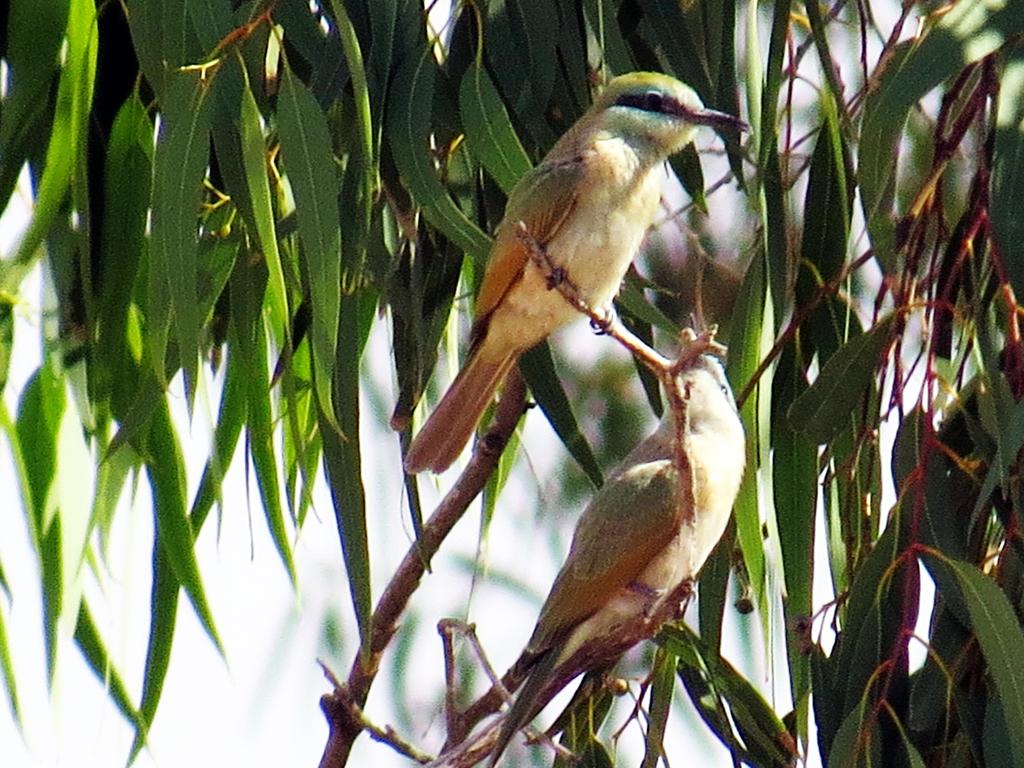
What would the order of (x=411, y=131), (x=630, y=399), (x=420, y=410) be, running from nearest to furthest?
(x=411, y=131) → (x=420, y=410) → (x=630, y=399)

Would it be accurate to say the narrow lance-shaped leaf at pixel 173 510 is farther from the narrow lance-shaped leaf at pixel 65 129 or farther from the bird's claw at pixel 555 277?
the bird's claw at pixel 555 277

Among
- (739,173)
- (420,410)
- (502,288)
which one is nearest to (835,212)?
(739,173)

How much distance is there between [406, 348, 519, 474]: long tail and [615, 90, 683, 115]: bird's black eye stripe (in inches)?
15.7

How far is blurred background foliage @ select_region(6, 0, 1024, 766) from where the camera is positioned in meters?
2.14

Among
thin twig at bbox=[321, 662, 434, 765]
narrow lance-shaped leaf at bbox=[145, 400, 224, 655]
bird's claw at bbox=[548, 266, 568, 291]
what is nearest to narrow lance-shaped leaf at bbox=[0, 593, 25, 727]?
narrow lance-shaped leaf at bbox=[145, 400, 224, 655]

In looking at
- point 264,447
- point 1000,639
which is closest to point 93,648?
point 264,447

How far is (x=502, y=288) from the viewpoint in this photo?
8.95 feet

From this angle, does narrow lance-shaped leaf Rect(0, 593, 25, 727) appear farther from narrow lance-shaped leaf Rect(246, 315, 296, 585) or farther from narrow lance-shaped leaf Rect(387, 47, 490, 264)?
narrow lance-shaped leaf Rect(387, 47, 490, 264)

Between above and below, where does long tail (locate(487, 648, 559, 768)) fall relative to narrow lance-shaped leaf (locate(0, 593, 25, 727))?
below

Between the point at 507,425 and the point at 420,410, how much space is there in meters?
0.36

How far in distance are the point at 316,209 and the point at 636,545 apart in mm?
726

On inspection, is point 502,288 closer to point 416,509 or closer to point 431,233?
point 431,233

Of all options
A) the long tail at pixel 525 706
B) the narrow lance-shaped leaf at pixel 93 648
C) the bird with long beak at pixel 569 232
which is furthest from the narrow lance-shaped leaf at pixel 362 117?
the narrow lance-shaped leaf at pixel 93 648

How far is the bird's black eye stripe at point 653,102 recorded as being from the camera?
2.71m
